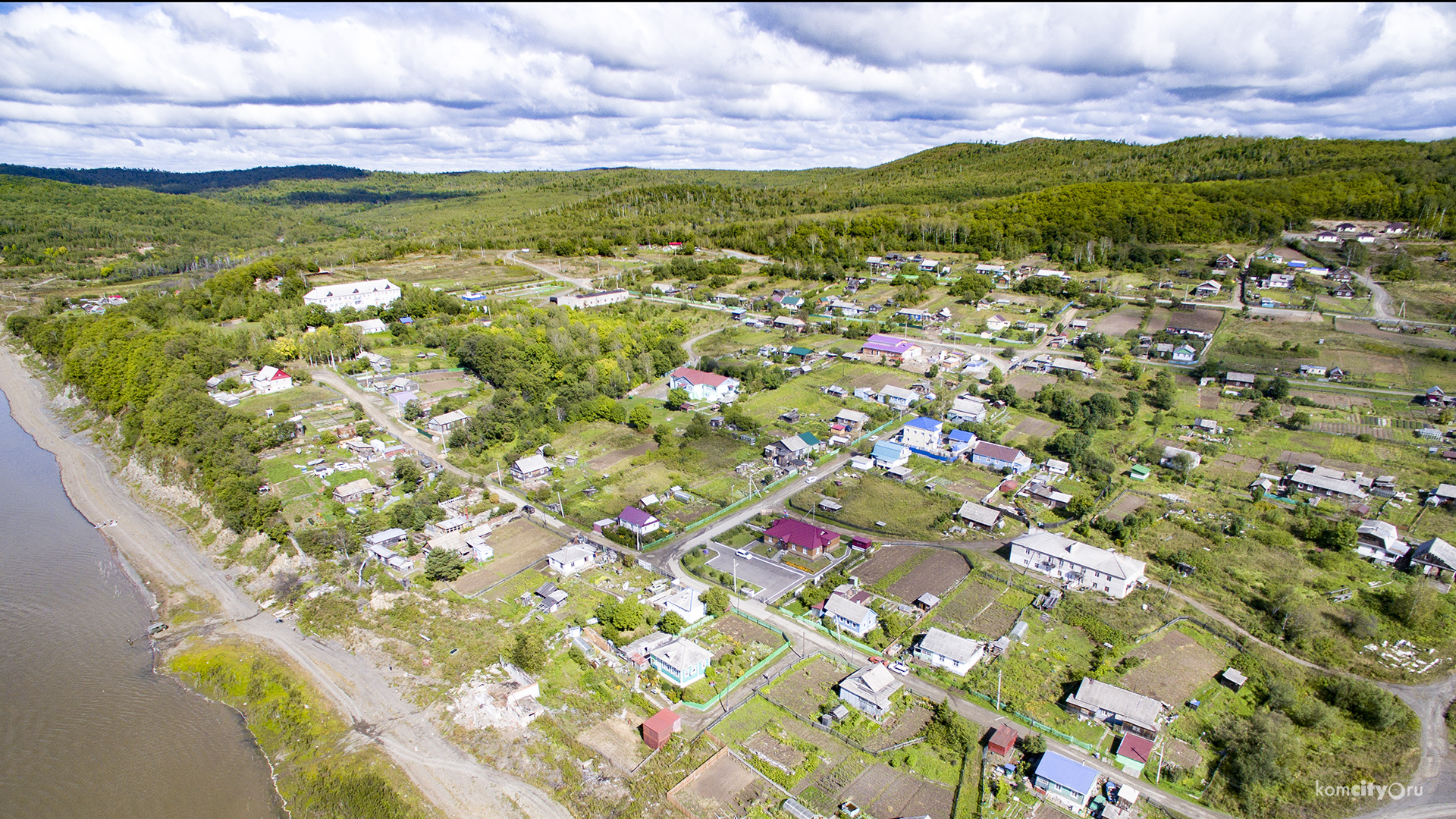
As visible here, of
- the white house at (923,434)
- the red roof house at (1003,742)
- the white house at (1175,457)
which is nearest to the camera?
the red roof house at (1003,742)

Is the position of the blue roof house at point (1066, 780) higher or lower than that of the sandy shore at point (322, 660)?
higher

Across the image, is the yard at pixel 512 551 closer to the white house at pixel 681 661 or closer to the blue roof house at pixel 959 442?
the white house at pixel 681 661

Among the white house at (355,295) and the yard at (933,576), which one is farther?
the white house at (355,295)

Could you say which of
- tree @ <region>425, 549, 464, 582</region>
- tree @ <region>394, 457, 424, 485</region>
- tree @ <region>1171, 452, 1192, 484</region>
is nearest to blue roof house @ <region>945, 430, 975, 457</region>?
tree @ <region>1171, 452, 1192, 484</region>

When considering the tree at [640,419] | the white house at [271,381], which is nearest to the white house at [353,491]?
the tree at [640,419]

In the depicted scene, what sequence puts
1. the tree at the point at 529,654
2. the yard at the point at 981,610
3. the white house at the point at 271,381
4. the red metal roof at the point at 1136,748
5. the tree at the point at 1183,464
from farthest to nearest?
the white house at the point at 271,381 → the tree at the point at 1183,464 → the yard at the point at 981,610 → the tree at the point at 529,654 → the red metal roof at the point at 1136,748

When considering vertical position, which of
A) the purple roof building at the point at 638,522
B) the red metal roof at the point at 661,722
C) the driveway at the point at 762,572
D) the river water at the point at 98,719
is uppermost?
the purple roof building at the point at 638,522

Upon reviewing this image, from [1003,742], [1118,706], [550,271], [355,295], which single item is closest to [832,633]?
[1003,742]

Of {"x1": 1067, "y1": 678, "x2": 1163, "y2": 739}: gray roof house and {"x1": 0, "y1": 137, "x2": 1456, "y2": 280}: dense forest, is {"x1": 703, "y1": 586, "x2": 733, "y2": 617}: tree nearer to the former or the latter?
{"x1": 1067, "y1": 678, "x2": 1163, "y2": 739}: gray roof house
